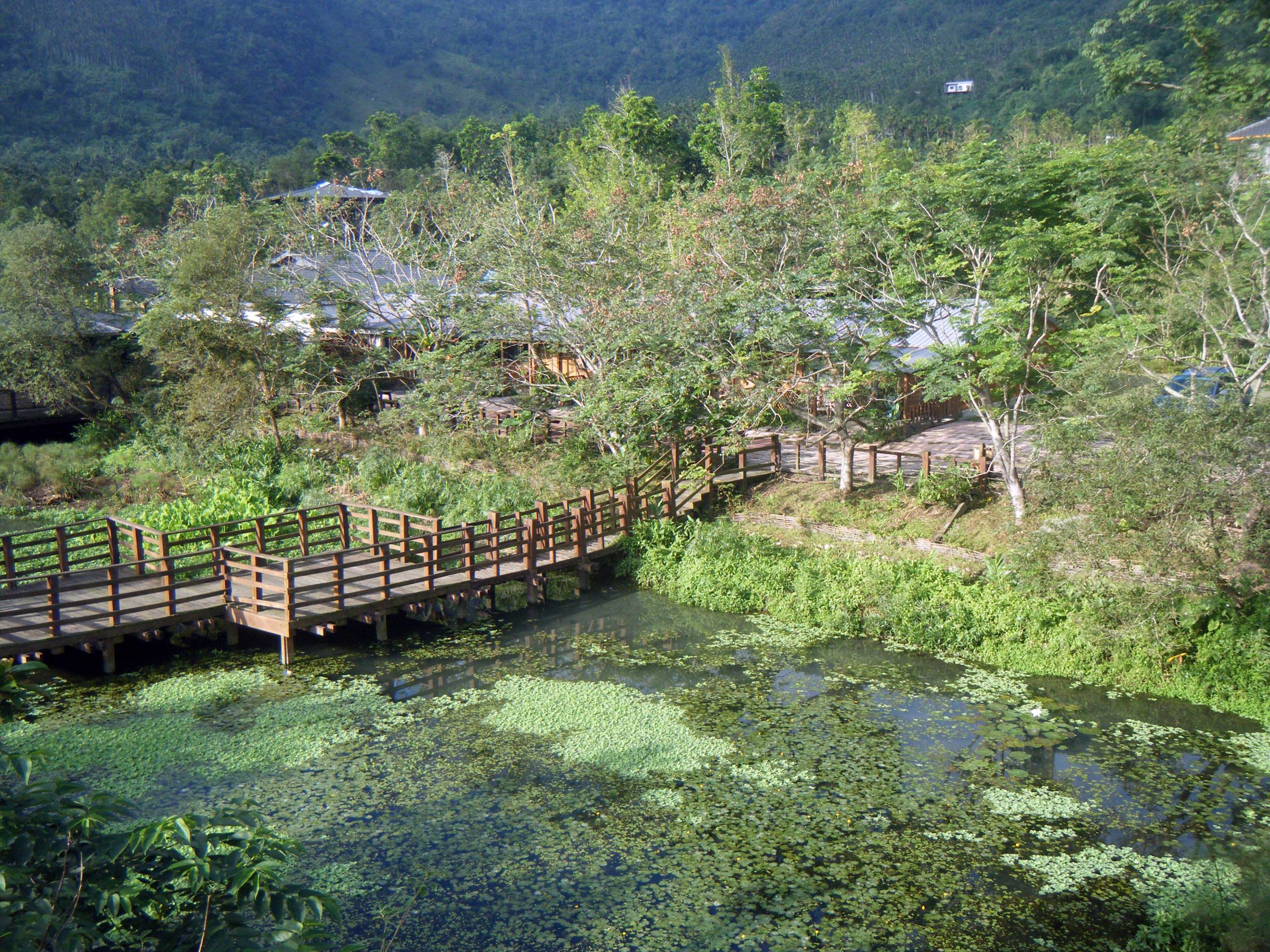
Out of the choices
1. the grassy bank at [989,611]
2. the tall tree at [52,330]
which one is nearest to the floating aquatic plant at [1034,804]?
the grassy bank at [989,611]

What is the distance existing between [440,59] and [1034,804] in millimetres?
161949

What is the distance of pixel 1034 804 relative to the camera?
11070 mm

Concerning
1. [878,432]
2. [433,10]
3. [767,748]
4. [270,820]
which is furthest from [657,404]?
[433,10]

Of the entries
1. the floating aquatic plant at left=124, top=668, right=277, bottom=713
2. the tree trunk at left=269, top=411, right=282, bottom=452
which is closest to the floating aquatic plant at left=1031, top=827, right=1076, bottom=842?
the floating aquatic plant at left=124, top=668, right=277, bottom=713

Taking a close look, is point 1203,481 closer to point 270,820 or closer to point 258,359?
point 270,820

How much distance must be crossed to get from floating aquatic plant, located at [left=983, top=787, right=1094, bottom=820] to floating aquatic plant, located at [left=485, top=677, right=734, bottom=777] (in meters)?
3.06

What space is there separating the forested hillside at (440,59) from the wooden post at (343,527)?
66398 mm

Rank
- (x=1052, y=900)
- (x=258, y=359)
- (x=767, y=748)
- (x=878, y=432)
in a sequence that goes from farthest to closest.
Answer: (x=258, y=359)
(x=878, y=432)
(x=767, y=748)
(x=1052, y=900)

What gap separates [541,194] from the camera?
106ft

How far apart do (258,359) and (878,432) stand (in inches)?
632

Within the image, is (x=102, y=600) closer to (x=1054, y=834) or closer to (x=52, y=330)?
(x=1054, y=834)

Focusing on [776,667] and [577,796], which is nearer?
[577,796]

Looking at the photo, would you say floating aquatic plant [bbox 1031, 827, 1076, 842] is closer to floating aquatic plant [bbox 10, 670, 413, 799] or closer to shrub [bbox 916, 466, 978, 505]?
floating aquatic plant [bbox 10, 670, 413, 799]

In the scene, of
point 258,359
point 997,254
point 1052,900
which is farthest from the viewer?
point 258,359
